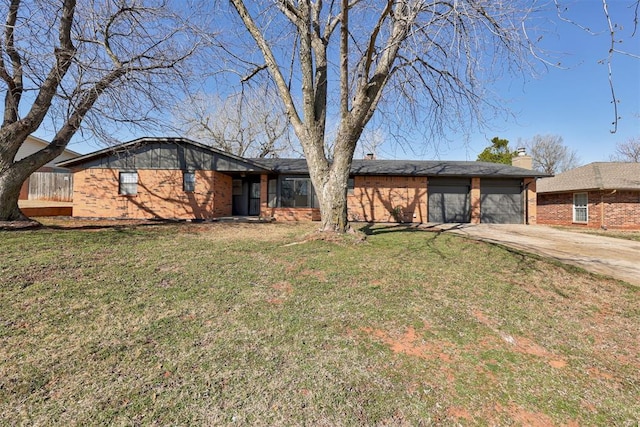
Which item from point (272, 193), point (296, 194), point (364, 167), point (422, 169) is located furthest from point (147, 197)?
point (422, 169)

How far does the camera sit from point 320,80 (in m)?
7.41

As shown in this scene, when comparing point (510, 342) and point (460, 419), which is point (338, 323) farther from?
point (510, 342)

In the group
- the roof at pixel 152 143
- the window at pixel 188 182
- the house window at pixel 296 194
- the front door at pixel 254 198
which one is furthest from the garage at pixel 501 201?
the window at pixel 188 182

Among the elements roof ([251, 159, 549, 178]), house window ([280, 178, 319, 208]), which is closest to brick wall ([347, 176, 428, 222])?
roof ([251, 159, 549, 178])

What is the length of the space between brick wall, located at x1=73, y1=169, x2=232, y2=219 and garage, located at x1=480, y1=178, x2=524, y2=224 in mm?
13844

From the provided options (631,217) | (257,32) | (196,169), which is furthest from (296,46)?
(631,217)

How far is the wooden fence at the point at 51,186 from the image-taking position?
17844mm

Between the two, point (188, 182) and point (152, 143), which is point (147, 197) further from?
point (152, 143)

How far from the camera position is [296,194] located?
14195 millimetres

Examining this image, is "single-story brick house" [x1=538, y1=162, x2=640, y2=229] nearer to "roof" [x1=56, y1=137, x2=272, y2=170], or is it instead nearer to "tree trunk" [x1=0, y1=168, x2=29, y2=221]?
"roof" [x1=56, y1=137, x2=272, y2=170]

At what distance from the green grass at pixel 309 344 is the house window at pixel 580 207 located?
554 inches

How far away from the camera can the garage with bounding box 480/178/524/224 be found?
14477 millimetres

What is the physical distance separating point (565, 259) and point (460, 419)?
6168mm

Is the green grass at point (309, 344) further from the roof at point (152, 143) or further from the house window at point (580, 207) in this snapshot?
the house window at point (580, 207)
